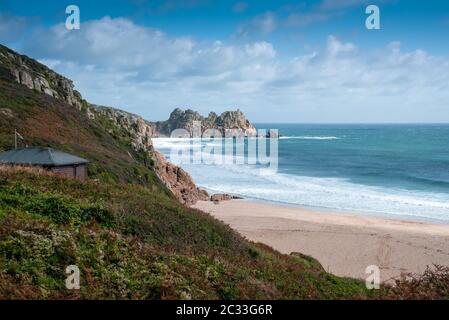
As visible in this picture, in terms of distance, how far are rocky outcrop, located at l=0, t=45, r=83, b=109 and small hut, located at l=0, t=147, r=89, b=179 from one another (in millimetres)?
27946

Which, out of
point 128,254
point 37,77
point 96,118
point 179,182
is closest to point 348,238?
point 179,182

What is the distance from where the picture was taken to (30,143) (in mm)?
29250

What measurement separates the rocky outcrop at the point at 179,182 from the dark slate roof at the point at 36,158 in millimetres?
20879

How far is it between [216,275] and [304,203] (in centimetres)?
3248

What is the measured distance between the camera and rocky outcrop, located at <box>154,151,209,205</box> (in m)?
42.6

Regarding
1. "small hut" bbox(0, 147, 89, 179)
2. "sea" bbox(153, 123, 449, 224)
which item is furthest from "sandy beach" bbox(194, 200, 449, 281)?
"small hut" bbox(0, 147, 89, 179)

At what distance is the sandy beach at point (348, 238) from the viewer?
952 inches

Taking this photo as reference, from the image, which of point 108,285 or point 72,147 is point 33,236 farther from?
point 72,147

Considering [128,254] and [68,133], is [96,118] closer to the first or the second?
[68,133]

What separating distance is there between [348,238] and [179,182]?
2140cm

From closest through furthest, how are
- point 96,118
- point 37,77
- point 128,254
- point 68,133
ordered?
point 128,254 → point 68,133 → point 96,118 → point 37,77

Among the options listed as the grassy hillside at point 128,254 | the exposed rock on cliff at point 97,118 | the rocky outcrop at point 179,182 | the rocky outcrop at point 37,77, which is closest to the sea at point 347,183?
the rocky outcrop at point 179,182

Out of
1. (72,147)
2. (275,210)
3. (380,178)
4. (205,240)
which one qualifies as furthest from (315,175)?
(205,240)

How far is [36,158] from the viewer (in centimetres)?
2070
